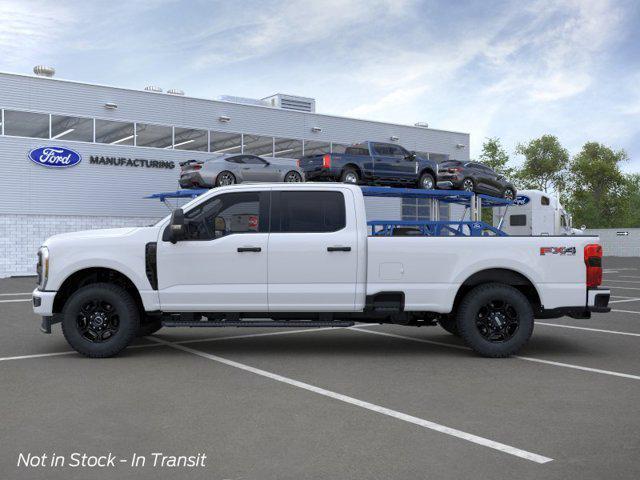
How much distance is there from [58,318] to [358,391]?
401 centimetres

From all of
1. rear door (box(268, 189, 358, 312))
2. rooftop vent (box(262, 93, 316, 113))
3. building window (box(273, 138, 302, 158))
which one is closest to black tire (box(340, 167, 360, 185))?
rear door (box(268, 189, 358, 312))

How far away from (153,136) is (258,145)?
5290mm

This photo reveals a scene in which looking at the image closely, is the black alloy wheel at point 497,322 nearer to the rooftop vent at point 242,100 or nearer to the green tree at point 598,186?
the rooftop vent at point 242,100

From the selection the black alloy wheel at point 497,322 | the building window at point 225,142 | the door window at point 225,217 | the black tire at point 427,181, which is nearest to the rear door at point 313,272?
the door window at point 225,217

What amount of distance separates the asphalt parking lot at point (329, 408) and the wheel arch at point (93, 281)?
689mm

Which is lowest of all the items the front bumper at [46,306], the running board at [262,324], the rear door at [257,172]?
the running board at [262,324]

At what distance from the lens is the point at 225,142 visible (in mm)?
Result: 32750

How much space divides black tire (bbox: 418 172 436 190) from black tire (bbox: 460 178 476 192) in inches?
51.0

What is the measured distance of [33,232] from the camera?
92.5 ft

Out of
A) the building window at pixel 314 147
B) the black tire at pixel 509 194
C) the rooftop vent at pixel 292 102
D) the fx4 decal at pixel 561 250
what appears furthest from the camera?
the rooftop vent at pixel 292 102

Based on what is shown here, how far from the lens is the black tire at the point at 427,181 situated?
19.5m

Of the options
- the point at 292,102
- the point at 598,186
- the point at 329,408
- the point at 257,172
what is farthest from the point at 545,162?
the point at 329,408

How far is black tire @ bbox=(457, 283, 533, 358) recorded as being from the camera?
8203mm

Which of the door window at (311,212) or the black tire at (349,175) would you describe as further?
the black tire at (349,175)
